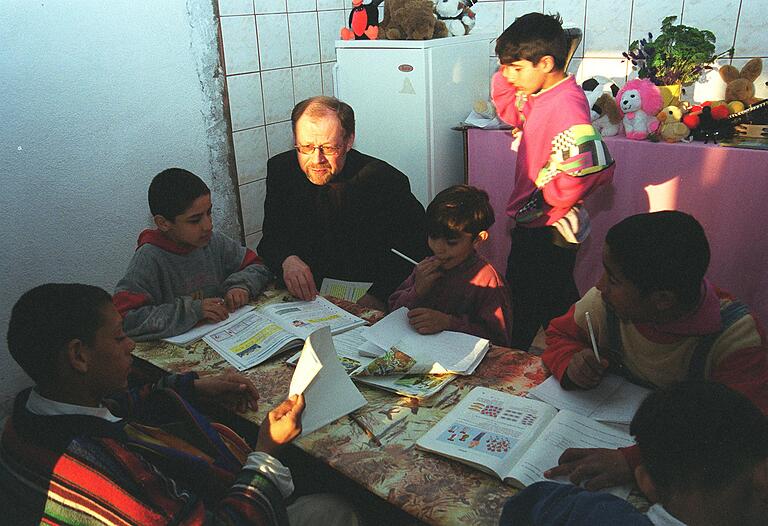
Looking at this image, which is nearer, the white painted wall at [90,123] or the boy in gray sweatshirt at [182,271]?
the boy in gray sweatshirt at [182,271]

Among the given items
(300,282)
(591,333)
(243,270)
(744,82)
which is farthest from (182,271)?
(744,82)

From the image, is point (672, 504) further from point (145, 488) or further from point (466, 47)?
point (466, 47)

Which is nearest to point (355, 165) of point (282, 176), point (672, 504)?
point (282, 176)

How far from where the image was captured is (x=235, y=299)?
6.44 feet

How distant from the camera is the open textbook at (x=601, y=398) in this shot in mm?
1329

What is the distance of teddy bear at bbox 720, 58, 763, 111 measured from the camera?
2854 mm

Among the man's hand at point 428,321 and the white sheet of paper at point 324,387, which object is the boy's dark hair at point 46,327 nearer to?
the white sheet of paper at point 324,387

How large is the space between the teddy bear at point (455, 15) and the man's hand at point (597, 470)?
2901mm

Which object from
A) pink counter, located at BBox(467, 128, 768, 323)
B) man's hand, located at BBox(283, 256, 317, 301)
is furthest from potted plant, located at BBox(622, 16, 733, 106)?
man's hand, located at BBox(283, 256, 317, 301)

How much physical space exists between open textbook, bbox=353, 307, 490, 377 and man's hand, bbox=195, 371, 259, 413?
251 millimetres

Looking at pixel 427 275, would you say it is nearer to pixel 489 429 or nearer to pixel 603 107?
pixel 489 429

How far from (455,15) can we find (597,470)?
9.77 feet

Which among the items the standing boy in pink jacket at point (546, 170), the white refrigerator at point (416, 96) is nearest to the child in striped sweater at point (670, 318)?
the standing boy in pink jacket at point (546, 170)

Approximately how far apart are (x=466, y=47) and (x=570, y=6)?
0.59 m
